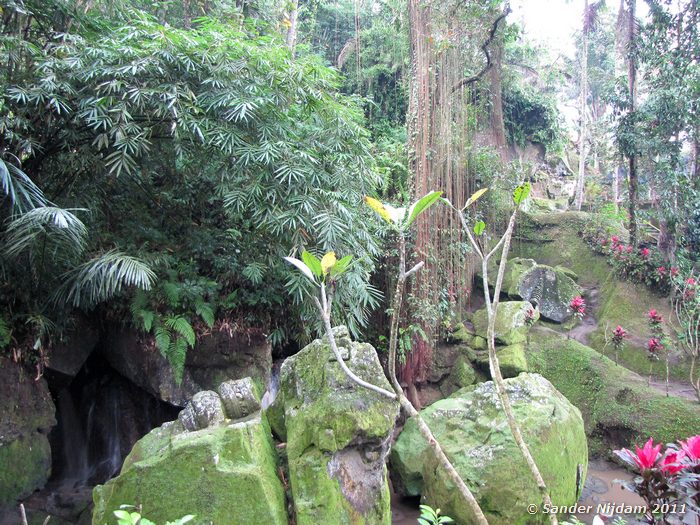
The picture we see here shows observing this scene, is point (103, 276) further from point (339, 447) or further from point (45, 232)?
→ point (339, 447)

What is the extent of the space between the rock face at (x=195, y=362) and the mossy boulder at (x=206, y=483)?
1814 mm

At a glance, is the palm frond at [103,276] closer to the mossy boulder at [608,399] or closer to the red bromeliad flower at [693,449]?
the red bromeliad flower at [693,449]

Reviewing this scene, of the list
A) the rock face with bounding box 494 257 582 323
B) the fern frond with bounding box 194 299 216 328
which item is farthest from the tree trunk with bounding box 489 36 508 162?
the fern frond with bounding box 194 299 216 328

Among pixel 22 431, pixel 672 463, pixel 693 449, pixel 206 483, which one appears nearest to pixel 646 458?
pixel 672 463

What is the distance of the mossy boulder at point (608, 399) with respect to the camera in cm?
552

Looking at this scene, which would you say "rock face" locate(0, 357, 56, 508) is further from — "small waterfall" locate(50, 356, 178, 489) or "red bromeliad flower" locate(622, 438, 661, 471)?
"red bromeliad flower" locate(622, 438, 661, 471)

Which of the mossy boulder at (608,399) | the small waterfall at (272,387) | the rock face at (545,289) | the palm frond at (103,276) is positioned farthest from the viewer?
the rock face at (545,289)

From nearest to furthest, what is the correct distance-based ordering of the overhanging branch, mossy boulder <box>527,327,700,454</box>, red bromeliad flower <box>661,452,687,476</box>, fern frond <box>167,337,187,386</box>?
red bromeliad flower <box>661,452,687,476</box> < fern frond <box>167,337,187,386</box> < mossy boulder <box>527,327,700,454</box> < the overhanging branch

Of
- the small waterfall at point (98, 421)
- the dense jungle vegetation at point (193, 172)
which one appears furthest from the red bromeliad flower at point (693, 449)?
the small waterfall at point (98, 421)

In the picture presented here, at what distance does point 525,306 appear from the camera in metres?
6.98

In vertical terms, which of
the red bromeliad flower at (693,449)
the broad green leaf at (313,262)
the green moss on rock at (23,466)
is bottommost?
the green moss on rock at (23,466)

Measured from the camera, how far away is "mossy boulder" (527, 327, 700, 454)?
18.1ft

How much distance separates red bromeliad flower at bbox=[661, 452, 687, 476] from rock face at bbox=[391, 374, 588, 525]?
1645 mm

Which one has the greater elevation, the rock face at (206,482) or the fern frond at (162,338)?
the fern frond at (162,338)
